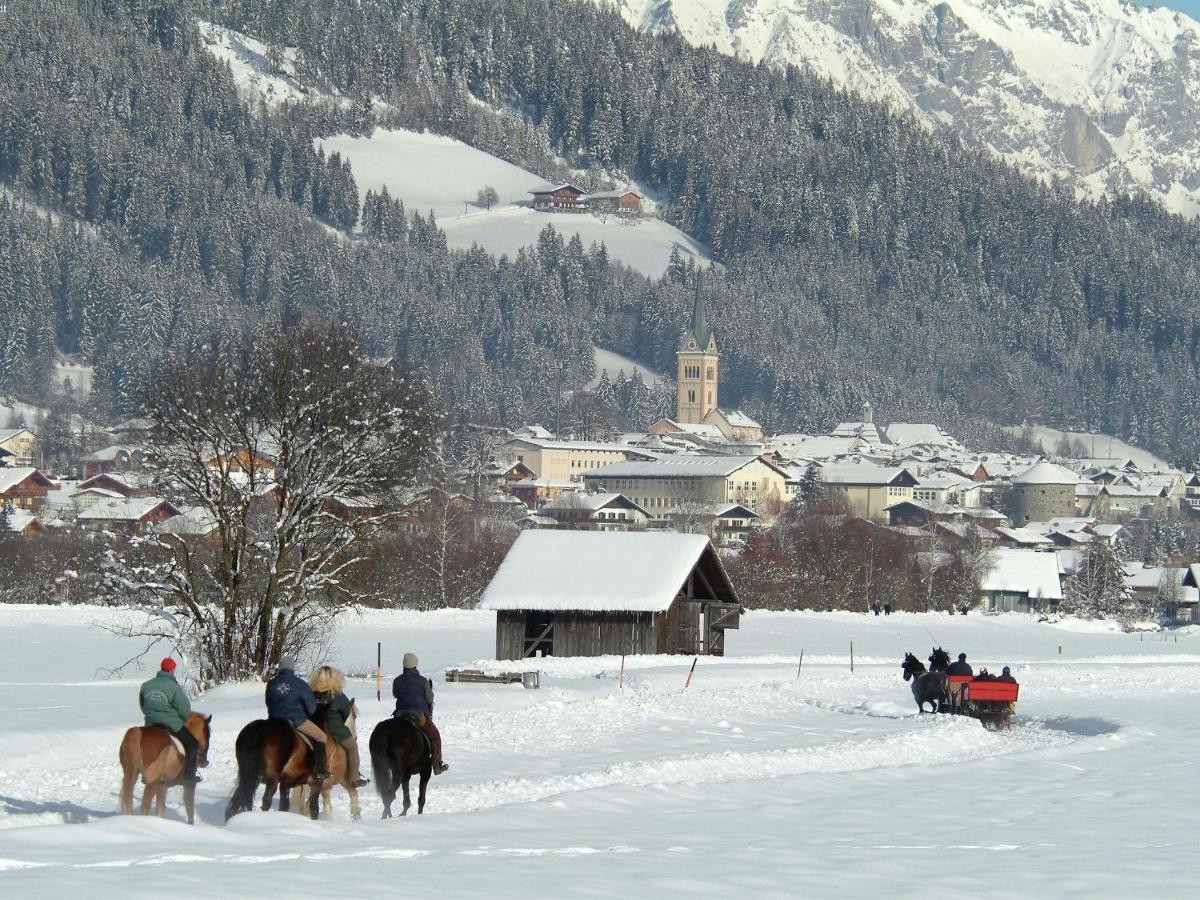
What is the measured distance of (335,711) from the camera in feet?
71.5

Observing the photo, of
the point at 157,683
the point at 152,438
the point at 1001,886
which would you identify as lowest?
the point at 1001,886

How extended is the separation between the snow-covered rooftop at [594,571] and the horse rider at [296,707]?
36.0 m

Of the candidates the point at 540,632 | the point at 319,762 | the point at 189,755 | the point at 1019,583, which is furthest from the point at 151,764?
the point at 1019,583

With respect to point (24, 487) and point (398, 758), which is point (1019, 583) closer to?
point (24, 487)

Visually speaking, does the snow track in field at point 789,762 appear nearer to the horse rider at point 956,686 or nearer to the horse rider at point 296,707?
the horse rider at point 956,686

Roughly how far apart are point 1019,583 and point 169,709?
4255 inches

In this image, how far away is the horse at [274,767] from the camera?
20.5m

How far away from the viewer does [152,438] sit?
41.1 metres

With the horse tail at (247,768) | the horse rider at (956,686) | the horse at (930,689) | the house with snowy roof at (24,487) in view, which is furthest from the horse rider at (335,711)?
the house with snowy roof at (24,487)

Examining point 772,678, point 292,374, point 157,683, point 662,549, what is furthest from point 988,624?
point 157,683

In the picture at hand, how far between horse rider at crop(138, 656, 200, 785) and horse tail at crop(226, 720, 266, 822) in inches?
19.9

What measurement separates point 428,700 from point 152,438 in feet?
64.7

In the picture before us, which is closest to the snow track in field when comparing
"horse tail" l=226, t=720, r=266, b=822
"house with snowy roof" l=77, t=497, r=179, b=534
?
"horse tail" l=226, t=720, r=266, b=822

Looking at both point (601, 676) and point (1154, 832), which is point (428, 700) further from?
point (601, 676)
